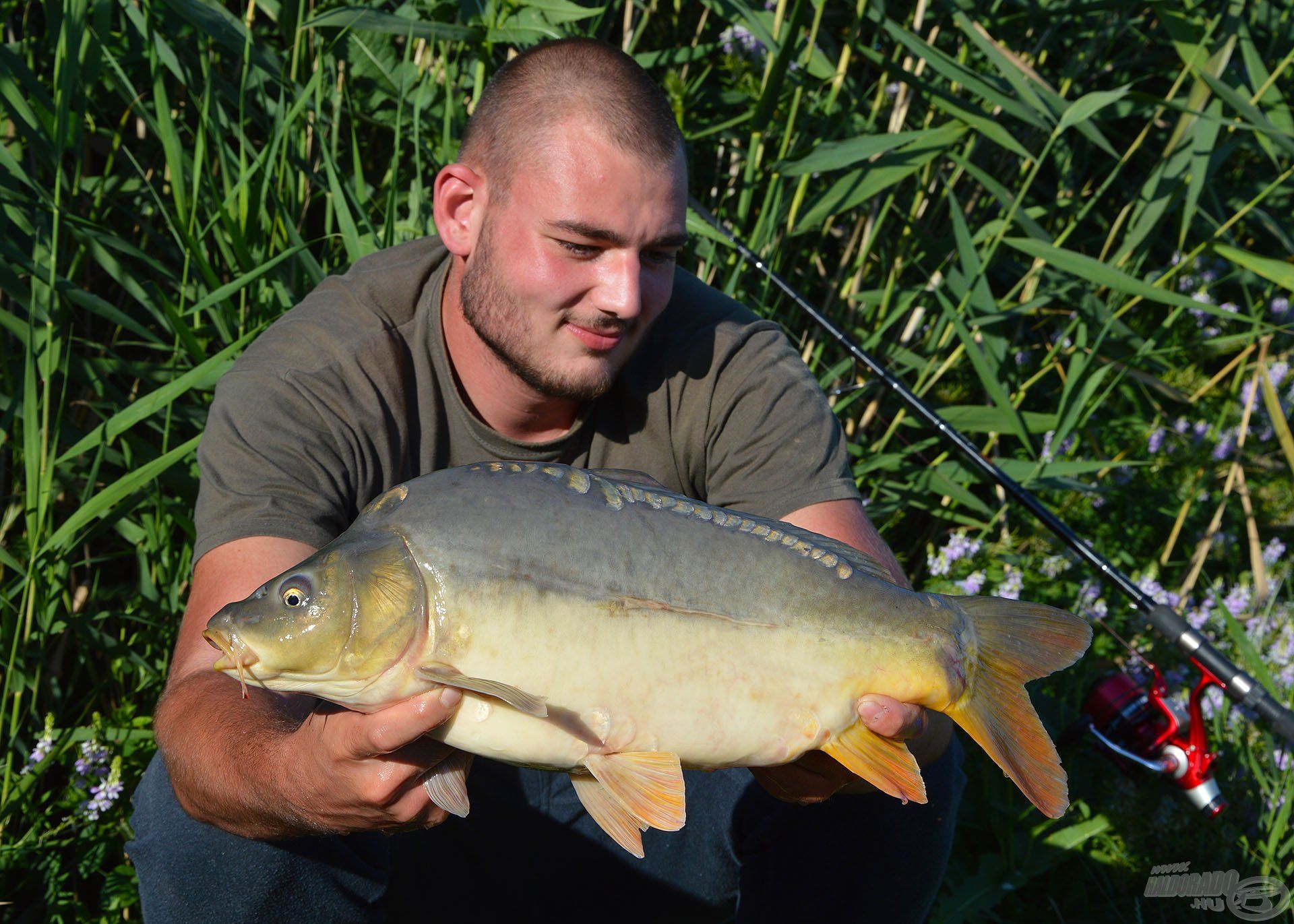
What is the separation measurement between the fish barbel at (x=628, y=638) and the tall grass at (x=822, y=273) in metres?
0.89

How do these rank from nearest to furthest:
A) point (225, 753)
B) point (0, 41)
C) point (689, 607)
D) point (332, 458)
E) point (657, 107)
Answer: point (689, 607)
point (225, 753)
point (332, 458)
point (657, 107)
point (0, 41)

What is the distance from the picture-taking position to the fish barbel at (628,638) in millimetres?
1167

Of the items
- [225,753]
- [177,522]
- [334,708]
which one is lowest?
[177,522]

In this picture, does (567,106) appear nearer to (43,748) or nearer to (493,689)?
(493,689)

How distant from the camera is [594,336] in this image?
1.82 metres

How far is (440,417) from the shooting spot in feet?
6.25

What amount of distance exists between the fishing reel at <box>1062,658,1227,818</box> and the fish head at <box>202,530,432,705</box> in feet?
5.10

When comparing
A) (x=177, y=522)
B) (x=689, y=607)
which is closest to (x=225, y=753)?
(x=689, y=607)

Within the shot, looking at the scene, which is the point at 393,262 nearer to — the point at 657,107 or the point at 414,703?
the point at 657,107

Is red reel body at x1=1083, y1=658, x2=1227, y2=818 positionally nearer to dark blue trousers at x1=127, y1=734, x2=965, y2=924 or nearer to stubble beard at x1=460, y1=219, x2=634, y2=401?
dark blue trousers at x1=127, y1=734, x2=965, y2=924

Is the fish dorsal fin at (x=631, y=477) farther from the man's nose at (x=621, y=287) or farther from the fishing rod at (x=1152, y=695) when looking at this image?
the fishing rod at (x=1152, y=695)

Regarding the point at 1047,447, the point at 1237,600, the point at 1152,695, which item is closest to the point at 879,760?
the point at 1152,695

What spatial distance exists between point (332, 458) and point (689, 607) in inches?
28.0

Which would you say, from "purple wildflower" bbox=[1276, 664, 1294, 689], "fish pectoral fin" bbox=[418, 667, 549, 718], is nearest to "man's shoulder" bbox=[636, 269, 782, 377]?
"fish pectoral fin" bbox=[418, 667, 549, 718]
